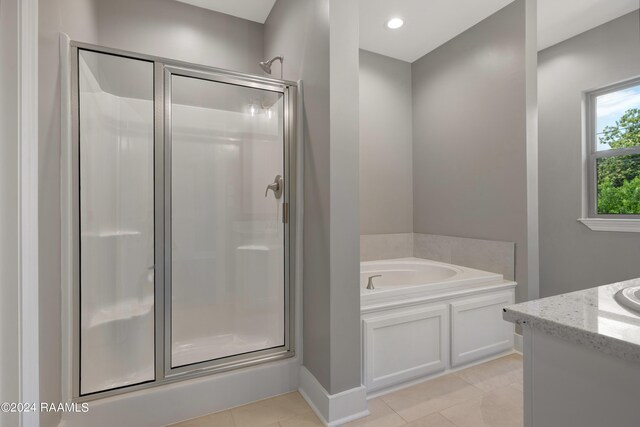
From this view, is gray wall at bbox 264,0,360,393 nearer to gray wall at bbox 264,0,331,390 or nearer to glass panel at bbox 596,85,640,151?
gray wall at bbox 264,0,331,390

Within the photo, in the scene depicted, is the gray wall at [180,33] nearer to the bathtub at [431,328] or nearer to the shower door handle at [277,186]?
the shower door handle at [277,186]

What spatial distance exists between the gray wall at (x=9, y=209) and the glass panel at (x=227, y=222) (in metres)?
0.84

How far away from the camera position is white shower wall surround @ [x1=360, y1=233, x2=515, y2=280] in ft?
8.10

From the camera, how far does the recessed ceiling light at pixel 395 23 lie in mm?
2623

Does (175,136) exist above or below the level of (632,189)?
above

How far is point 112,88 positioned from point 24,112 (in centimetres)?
80

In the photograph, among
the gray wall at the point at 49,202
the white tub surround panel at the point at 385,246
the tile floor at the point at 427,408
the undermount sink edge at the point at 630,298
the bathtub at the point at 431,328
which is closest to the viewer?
the undermount sink edge at the point at 630,298

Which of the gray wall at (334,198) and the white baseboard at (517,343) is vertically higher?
the gray wall at (334,198)

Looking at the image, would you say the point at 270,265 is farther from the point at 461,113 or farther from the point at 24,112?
the point at 461,113

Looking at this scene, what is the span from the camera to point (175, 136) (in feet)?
5.91

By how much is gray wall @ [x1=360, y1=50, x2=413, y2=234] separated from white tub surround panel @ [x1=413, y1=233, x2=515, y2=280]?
0.28 m

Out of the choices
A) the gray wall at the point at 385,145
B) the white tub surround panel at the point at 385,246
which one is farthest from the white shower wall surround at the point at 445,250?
the gray wall at the point at 385,145

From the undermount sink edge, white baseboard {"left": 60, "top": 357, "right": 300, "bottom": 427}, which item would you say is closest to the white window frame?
the undermount sink edge

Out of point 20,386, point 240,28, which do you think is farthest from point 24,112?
point 240,28
